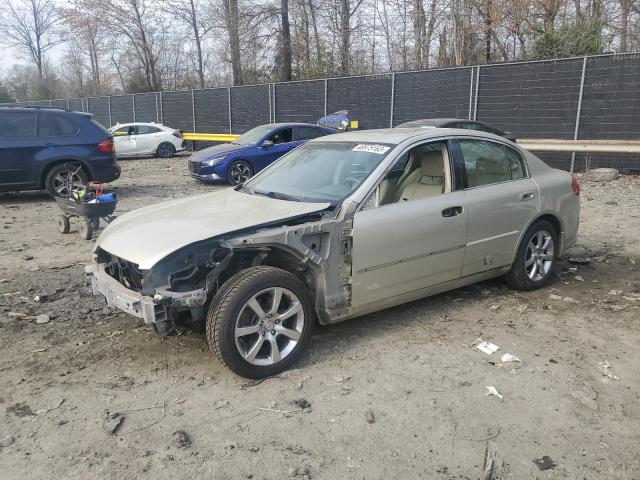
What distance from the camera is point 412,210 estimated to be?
4.28m

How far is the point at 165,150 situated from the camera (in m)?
20.6

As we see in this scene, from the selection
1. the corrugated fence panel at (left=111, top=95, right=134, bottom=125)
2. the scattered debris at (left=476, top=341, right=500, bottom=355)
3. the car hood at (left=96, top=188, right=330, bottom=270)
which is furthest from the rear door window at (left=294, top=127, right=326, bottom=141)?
the corrugated fence panel at (left=111, top=95, right=134, bottom=125)

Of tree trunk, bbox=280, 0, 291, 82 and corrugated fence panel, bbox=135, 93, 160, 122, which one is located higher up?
tree trunk, bbox=280, 0, 291, 82

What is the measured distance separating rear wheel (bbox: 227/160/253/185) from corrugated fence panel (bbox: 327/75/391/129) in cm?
606

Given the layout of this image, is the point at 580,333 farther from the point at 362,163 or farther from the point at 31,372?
the point at 31,372

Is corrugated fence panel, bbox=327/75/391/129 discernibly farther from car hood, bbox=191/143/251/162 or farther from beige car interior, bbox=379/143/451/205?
beige car interior, bbox=379/143/451/205

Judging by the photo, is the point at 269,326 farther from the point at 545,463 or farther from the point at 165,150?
the point at 165,150

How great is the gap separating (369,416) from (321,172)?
7.11 ft

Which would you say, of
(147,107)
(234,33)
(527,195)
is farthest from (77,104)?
(527,195)

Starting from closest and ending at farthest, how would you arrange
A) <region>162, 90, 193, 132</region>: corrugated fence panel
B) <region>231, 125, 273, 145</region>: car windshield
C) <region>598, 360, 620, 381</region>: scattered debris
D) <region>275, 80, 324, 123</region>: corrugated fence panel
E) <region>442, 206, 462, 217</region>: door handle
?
<region>598, 360, 620, 381</region>: scattered debris
<region>442, 206, 462, 217</region>: door handle
<region>231, 125, 273, 145</region>: car windshield
<region>275, 80, 324, 123</region>: corrugated fence panel
<region>162, 90, 193, 132</region>: corrugated fence panel

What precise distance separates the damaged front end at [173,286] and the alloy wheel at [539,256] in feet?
10.3

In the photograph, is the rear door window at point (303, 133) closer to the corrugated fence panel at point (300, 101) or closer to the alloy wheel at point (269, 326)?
the corrugated fence panel at point (300, 101)

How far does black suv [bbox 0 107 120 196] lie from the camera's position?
963cm

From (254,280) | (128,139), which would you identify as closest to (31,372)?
(254,280)
